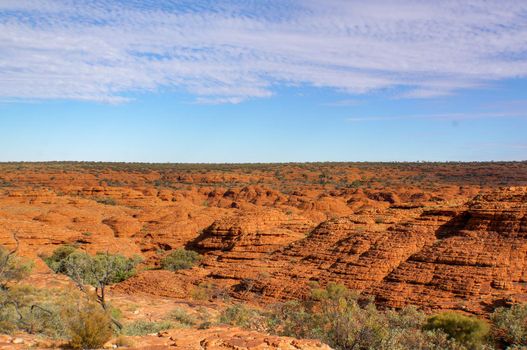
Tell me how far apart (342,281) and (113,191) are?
47144 millimetres

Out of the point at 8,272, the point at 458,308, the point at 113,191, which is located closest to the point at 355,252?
the point at 458,308

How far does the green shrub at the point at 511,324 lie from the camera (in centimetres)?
1416

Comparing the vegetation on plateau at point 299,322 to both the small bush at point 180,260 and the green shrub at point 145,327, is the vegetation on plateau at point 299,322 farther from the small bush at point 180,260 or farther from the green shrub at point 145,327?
the small bush at point 180,260

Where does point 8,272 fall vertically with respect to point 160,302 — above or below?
above

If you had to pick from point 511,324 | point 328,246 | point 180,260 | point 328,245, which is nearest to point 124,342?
point 511,324

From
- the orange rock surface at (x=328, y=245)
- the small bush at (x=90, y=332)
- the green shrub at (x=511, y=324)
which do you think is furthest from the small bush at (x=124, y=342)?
the orange rock surface at (x=328, y=245)

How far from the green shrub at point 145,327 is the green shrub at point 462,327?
7.61m

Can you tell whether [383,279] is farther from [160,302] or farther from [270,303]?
[160,302]

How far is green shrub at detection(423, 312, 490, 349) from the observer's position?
14445mm

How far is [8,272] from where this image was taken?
16.2 m

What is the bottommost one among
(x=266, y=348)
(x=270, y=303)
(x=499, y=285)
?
(x=270, y=303)

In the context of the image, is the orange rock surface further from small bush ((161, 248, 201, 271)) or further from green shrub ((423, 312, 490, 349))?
green shrub ((423, 312, 490, 349))

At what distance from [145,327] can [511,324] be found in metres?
10.5

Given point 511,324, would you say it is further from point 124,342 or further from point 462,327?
point 124,342
